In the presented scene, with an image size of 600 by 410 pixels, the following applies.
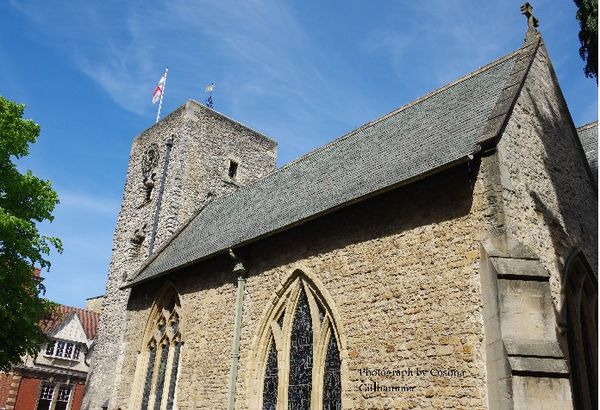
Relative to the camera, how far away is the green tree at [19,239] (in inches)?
574

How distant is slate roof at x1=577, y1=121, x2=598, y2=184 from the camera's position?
1319 centimetres

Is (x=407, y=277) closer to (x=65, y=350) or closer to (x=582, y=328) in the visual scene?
(x=582, y=328)

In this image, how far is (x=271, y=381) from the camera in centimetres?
1167

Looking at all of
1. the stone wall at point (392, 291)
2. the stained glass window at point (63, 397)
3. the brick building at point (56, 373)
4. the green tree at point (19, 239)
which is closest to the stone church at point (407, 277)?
the stone wall at point (392, 291)

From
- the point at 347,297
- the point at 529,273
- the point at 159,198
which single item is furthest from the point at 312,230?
the point at 159,198

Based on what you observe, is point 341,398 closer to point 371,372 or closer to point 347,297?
Answer: point 371,372

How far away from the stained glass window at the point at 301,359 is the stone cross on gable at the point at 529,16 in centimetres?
753

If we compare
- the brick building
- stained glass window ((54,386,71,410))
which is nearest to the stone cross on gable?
the brick building

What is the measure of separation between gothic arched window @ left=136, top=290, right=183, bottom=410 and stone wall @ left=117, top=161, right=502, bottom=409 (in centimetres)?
160

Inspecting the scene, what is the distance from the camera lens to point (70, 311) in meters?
35.1

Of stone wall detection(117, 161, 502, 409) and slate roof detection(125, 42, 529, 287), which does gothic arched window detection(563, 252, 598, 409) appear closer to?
stone wall detection(117, 161, 502, 409)

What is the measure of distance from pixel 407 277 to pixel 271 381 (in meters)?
4.17

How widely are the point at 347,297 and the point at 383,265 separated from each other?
991mm

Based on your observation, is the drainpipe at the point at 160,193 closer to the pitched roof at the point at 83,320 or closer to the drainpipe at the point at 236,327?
the drainpipe at the point at 236,327
